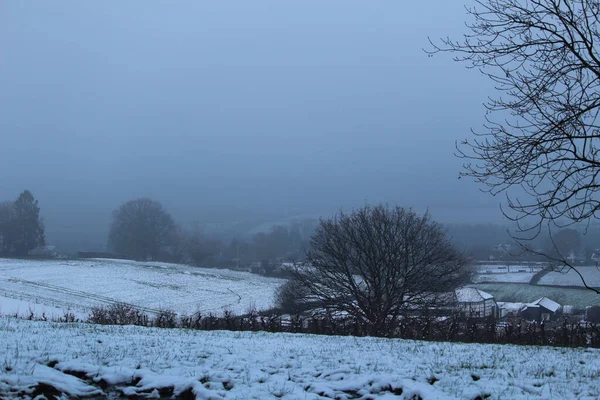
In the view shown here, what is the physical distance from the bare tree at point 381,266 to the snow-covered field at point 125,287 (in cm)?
1240

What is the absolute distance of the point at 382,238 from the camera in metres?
28.8

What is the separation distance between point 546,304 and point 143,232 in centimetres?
7360

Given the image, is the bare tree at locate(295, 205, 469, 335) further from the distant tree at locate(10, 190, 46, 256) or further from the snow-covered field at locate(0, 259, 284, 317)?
the distant tree at locate(10, 190, 46, 256)

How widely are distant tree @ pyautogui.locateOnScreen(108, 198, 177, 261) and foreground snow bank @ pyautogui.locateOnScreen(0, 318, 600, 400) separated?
9112 cm

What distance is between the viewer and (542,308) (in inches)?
1574

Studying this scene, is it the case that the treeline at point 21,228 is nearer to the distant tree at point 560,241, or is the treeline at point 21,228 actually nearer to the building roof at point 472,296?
the building roof at point 472,296

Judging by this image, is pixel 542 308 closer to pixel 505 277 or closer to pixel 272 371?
pixel 505 277

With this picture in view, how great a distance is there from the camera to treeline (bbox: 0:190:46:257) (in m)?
85.4

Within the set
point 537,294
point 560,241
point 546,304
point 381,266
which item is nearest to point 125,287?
point 381,266

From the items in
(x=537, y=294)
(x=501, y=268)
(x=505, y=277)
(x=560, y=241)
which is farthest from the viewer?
(x=501, y=268)

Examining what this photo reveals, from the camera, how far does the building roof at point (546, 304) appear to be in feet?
130

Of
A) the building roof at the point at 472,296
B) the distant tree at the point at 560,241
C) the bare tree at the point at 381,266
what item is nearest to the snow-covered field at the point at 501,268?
the building roof at the point at 472,296

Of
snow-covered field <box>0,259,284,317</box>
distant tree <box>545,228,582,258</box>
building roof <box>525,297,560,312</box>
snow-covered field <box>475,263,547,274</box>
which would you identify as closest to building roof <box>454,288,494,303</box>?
building roof <box>525,297,560,312</box>

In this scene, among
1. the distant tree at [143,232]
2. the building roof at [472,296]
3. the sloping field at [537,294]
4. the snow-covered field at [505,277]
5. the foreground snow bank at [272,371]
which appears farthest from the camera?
the distant tree at [143,232]
